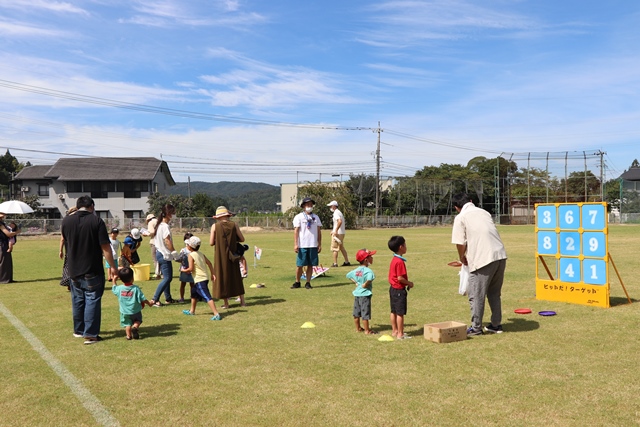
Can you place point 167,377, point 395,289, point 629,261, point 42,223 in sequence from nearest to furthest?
1. point 167,377
2. point 395,289
3. point 629,261
4. point 42,223

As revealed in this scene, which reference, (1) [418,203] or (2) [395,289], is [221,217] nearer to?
(2) [395,289]

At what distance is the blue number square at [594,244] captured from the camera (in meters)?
10.0

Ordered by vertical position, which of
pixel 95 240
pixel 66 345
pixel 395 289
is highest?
pixel 95 240

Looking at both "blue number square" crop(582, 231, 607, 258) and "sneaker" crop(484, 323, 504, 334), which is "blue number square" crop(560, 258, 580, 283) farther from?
"sneaker" crop(484, 323, 504, 334)

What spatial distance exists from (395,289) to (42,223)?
1769 inches

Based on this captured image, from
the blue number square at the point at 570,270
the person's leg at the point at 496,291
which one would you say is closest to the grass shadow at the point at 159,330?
the person's leg at the point at 496,291

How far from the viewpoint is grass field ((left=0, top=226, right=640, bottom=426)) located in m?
4.94

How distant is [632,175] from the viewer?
91812 millimetres

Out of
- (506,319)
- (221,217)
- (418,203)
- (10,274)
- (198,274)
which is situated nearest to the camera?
(506,319)

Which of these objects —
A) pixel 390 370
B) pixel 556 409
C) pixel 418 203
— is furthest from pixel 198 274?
pixel 418 203

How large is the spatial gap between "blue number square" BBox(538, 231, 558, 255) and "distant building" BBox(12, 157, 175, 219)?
5893cm

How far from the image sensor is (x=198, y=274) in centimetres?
968

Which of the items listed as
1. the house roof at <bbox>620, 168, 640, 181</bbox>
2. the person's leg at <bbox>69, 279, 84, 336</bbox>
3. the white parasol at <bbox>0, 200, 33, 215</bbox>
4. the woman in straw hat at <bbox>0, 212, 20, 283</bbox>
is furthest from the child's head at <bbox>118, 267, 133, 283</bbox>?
the house roof at <bbox>620, 168, 640, 181</bbox>

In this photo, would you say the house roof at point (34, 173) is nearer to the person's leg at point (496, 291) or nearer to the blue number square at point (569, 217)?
the blue number square at point (569, 217)
